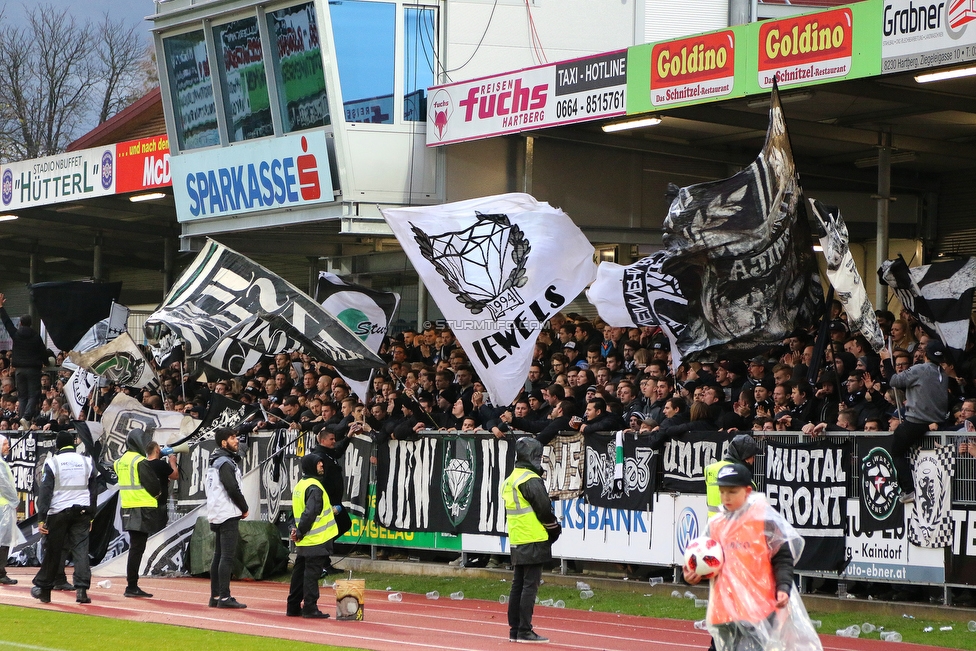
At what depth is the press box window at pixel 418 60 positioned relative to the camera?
2395 cm

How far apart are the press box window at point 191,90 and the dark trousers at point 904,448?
15.3 metres

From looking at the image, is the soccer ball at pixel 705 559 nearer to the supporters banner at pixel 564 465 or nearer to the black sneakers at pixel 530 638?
the black sneakers at pixel 530 638

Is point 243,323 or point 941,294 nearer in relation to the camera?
point 941,294

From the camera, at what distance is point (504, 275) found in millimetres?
18219

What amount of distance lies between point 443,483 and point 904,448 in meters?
6.85

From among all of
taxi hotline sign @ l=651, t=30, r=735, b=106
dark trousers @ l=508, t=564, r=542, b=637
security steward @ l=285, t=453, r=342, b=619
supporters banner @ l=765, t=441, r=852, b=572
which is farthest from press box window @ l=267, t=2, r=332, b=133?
dark trousers @ l=508, t=564, r=542, b=637

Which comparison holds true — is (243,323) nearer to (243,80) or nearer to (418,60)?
(418,60)

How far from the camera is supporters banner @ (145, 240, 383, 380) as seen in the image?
755 inches

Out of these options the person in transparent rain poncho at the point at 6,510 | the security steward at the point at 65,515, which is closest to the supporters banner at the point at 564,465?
the security steward at the point at 65,515

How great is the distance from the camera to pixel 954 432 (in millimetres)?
13953

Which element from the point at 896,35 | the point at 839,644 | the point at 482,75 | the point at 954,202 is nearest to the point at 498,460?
the point at 839,644

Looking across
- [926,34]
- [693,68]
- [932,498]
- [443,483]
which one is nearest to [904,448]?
[932,498]

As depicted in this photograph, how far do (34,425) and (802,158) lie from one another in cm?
1565

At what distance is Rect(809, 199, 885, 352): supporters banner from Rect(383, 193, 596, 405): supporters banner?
387cm
